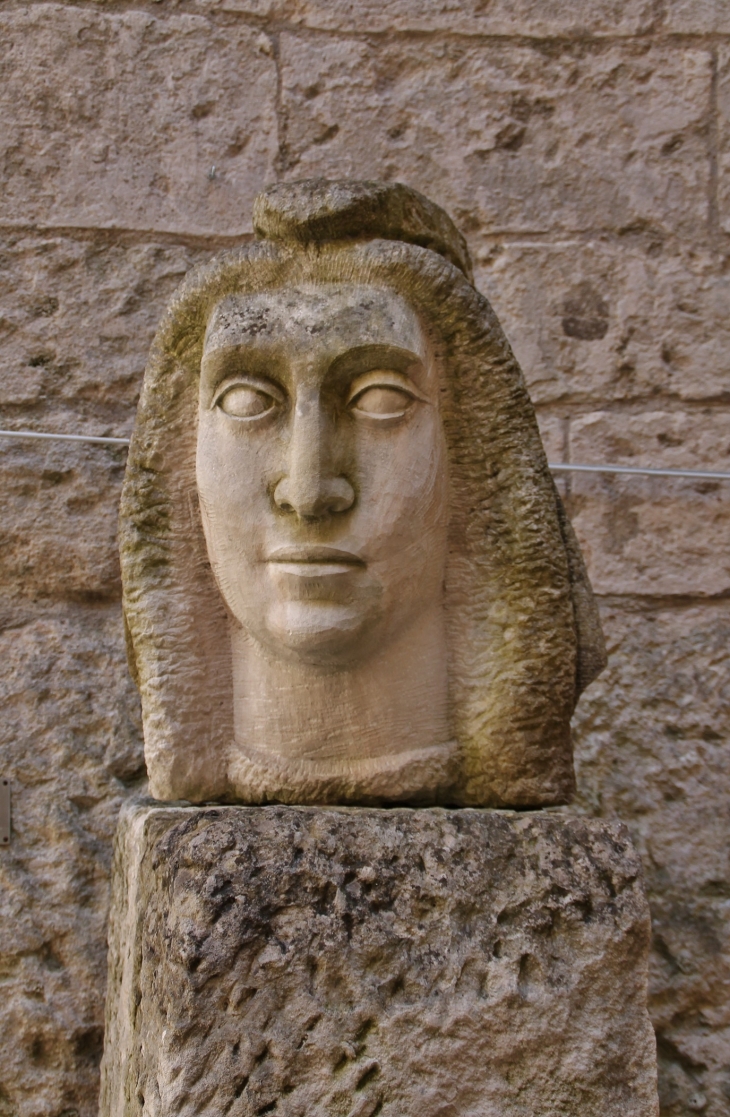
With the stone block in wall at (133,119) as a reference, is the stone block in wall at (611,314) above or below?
below

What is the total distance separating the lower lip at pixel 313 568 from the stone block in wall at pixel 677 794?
1016mm

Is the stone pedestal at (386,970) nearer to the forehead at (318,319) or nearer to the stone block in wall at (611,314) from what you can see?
the forehead at (318,319)

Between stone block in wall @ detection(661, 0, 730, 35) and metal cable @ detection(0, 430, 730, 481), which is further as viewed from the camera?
stone block in wall @ detection(661, 0, 730, 35)

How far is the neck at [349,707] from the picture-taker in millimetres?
1788

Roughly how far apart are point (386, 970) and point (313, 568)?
53cm

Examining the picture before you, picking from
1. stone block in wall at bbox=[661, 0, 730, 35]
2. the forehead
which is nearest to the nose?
the forehead

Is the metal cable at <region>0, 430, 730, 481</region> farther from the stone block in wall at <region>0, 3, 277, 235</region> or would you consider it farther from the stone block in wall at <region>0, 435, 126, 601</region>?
the stone block in wall at <region>0, 3, 277, 235</region>

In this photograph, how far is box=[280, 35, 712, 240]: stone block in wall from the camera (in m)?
2.86

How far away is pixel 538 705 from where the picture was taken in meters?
1.76

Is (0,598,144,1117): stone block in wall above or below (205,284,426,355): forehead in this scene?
below

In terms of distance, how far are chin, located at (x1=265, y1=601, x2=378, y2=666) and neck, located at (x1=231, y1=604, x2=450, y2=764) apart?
0.16ft

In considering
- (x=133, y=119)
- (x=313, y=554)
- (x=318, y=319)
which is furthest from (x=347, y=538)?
(x=133, y=119)

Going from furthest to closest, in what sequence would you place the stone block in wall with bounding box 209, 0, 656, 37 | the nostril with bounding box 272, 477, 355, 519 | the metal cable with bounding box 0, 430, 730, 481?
the stone block in wall with bounding box 209, 0, 656, 37 → the metal cable with bounding box 0, 430, 730, 481 → the nostril with bounding box 272, 477, 355, 519

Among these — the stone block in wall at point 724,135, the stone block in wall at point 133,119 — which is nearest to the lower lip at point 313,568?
the stone block in wall at point 133,119
